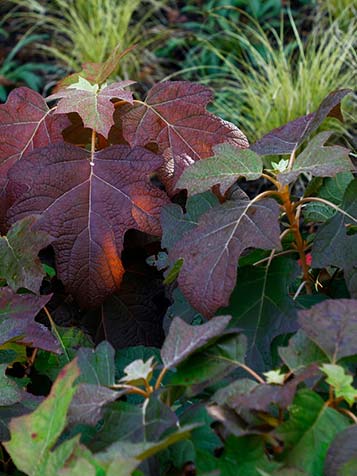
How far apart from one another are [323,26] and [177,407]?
12.7 feet

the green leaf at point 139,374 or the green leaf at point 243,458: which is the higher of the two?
the green leaf at point 139,374

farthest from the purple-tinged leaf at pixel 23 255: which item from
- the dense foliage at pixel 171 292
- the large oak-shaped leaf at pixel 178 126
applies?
the large oak-shaped leaf at pixel 178 126

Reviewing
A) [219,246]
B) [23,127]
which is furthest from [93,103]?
[219,246]

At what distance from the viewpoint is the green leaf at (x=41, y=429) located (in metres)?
0.80

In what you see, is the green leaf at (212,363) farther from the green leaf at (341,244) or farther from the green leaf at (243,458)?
the green leaf at (341,244)

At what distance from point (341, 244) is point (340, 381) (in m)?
0.32

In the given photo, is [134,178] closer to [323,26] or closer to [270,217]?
[270,217]

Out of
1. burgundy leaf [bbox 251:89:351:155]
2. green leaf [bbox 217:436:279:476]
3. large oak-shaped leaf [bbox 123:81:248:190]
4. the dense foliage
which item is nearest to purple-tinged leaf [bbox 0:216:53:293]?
the dense foliage

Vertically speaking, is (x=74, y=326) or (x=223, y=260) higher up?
(x=223, y=260)

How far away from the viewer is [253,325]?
Result: 1073 mm

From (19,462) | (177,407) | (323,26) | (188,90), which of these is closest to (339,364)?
(177,407)

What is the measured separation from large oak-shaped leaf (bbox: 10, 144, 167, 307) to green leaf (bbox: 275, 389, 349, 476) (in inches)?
18.5

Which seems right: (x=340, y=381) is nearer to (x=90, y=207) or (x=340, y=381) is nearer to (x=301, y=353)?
(x=301, y=353)

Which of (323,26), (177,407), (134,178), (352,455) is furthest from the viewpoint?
(323,26)
